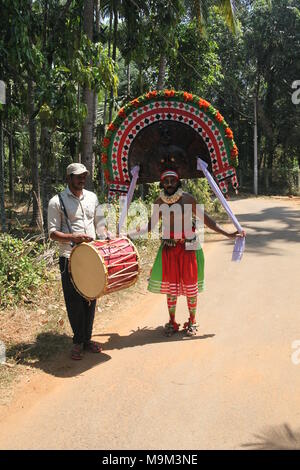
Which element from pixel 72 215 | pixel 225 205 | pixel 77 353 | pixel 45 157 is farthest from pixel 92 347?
pixel 45 157

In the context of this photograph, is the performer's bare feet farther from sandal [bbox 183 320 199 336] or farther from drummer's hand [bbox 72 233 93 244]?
drummer's hand [bbox 72 233 93 244]

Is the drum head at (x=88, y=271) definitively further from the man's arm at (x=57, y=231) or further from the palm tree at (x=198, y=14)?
the palm tree at (x=198, y=14)

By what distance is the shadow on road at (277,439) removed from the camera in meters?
2.98

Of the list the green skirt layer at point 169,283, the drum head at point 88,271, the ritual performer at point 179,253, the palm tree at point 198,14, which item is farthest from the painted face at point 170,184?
the palm tree at point 198,14

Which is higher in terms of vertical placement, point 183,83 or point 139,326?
point 183,83

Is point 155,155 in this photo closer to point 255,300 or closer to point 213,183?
point 213,183

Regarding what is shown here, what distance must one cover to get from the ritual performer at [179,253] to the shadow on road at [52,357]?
1024 mm

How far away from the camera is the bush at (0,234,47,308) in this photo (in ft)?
18.5

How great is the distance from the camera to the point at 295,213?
18234 millimetres

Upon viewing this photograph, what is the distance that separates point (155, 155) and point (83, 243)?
61.8 inches

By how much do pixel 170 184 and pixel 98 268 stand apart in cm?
124

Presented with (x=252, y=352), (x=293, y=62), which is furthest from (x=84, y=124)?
(x=293, y=62)

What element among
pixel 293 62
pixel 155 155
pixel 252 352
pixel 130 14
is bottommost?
pixel 252 352

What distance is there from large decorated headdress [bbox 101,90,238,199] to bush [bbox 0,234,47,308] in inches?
65.6
